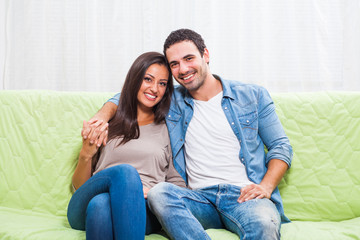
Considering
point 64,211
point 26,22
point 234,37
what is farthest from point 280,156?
point 26,22

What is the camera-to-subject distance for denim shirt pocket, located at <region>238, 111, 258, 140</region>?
1.42m

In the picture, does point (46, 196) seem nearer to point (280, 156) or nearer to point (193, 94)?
point (193, 94)

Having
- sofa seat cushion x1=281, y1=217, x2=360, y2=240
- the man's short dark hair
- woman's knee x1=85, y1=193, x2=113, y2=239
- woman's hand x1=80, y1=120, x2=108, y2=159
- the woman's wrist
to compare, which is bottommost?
sofa seat cushion x1=281, y1=217, x2=360, y2=240

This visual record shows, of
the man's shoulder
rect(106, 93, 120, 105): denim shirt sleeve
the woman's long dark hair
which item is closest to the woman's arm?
the woman's long dark hair

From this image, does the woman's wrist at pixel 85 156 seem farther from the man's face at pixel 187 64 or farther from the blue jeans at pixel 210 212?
the man's face at pixel 187 64

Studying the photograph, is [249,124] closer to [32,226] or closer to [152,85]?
[152,85]

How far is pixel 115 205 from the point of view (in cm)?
102

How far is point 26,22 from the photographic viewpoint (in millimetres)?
1965

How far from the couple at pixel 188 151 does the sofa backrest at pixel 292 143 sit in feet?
0.56

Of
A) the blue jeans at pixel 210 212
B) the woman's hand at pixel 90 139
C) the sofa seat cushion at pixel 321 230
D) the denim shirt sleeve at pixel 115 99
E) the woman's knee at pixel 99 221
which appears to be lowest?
the sofa seat cushion at pixel 321 230

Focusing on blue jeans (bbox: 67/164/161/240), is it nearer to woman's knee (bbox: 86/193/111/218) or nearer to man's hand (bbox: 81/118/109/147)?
woman's knee (bbox: 86/193/111/218)

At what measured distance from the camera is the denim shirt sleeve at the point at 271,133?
135 cm

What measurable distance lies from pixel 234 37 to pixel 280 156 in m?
0.89

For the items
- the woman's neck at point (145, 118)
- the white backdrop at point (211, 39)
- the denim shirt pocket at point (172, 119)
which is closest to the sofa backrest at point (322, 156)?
the white backdrop at point (211, 39)
